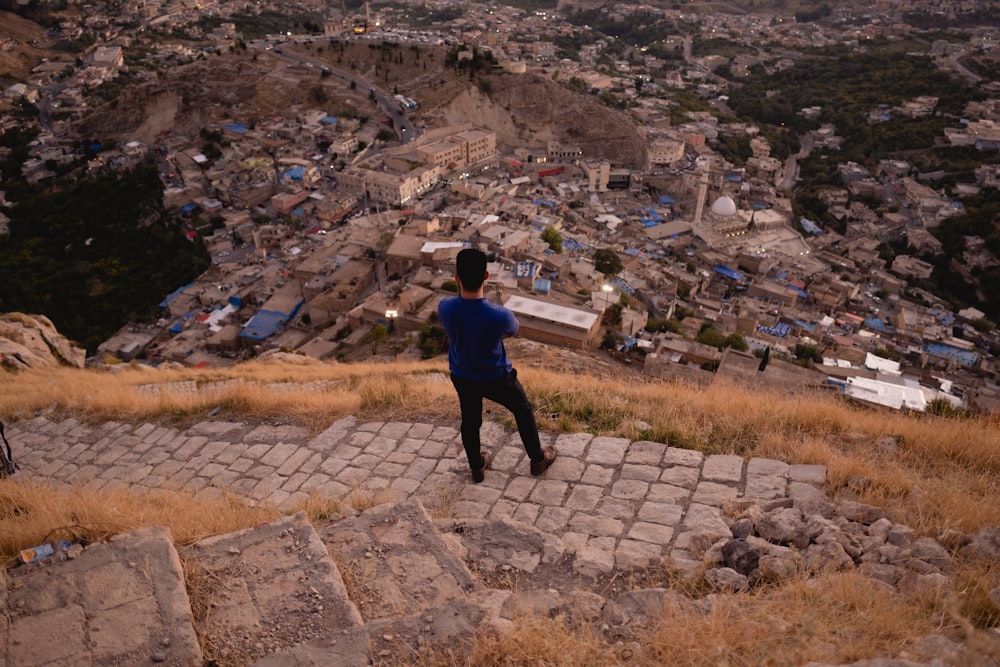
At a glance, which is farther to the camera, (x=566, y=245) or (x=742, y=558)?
(x=566, y=245)

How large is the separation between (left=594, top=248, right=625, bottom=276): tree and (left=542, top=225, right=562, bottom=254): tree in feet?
4.67

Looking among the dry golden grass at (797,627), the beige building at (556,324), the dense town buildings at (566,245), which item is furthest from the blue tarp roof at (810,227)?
the dry golden grass at (797,627)

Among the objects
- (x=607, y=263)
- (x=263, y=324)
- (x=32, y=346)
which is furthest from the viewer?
(x=607, y=263)

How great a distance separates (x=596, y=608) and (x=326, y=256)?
777 inches

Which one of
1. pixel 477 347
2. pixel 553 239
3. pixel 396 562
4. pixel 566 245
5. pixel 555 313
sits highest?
pixel 477 347

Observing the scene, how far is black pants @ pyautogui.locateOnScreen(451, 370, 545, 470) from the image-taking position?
10.7 ft

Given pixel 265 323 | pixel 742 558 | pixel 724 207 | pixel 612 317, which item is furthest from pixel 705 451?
pixel 724 207

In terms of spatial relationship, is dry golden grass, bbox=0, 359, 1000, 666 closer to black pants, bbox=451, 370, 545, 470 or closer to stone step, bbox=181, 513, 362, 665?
stone step, bbox=181, 513, 362, 665

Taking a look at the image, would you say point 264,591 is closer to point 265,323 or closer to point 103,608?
point 103,608

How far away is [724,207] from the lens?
2814 centimetres

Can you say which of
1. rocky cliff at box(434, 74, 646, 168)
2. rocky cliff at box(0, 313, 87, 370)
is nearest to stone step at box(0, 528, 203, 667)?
rocky cliff at box(0, 313, 87, 370)

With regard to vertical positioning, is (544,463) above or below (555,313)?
above

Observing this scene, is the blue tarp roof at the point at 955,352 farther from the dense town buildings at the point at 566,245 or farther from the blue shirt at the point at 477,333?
the blue shirt at the point at 477,333

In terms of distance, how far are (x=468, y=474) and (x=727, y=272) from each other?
2214 centimetres
